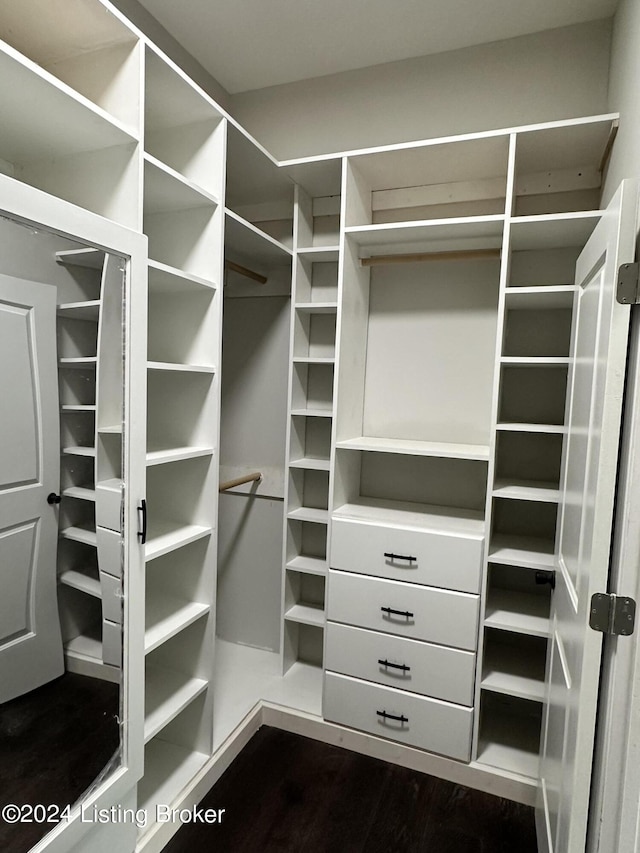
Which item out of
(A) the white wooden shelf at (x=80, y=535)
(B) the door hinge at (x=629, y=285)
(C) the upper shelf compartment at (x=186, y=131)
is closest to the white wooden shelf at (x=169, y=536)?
(A) the white wooden shelf at (x=80, y=535)

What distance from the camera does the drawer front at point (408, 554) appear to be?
190 centimetres

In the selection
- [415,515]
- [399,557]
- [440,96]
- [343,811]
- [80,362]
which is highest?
[440,96]

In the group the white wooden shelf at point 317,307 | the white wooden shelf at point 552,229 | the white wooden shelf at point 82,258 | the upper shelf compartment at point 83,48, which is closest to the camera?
the white wooden shelf at point 82,258

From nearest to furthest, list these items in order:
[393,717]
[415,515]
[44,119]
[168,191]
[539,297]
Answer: [44,119], [168,191], [539,297], [393,717], [415,515]

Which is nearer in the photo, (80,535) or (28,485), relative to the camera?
(28,485)

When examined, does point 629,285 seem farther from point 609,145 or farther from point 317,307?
point 317,307

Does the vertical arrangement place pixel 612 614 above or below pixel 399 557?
above

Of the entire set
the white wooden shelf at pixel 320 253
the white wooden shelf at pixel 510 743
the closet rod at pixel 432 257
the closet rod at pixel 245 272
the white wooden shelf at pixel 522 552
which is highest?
the white wooden shelf at pixel 320 253

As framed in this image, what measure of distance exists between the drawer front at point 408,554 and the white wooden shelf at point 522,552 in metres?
0.11

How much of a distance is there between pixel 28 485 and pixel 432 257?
69.8 inches

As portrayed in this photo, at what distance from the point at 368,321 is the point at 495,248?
0.64m

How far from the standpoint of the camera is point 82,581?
1.24 m

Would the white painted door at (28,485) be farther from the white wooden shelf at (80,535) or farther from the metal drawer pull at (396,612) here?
the metal drawer pull at (396,612)

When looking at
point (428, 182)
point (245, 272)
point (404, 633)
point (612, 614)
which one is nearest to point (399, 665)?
point (404, 633)
